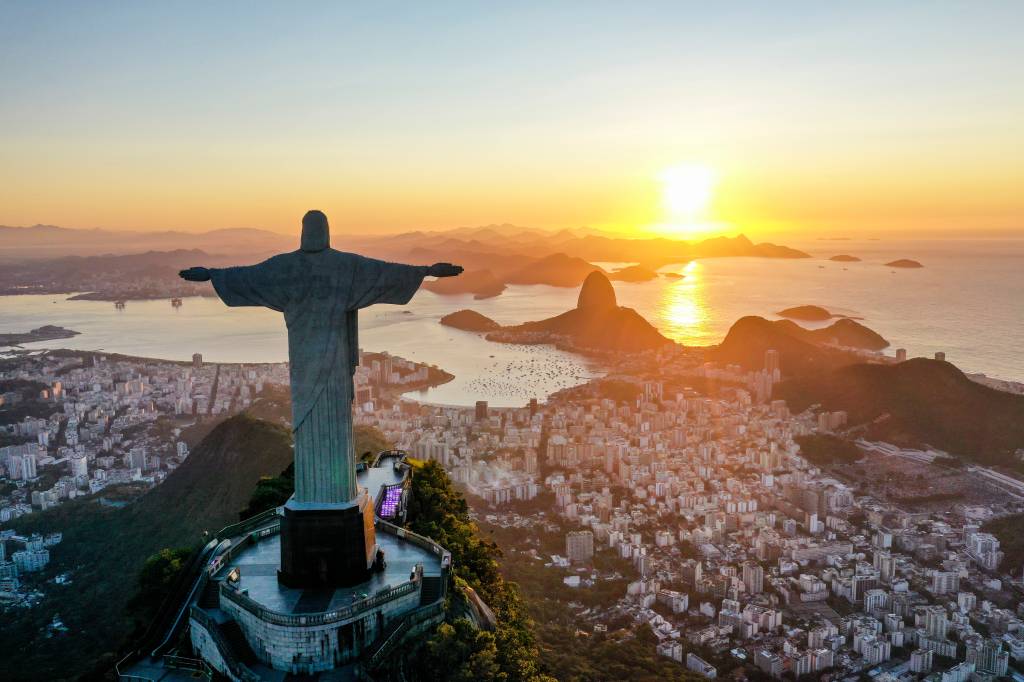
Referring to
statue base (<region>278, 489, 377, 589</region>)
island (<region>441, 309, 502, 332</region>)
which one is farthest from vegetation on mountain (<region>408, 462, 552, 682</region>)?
island (<region>441, 309, 502, 332</region>)

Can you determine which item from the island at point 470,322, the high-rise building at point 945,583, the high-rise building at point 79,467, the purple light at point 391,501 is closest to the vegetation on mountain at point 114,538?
the high-rise building at point 79,467

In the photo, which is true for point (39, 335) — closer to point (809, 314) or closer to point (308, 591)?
point (308, 591)

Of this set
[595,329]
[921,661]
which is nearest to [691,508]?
[921,661]

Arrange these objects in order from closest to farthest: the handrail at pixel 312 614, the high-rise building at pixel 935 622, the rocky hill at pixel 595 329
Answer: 1. the handrail at pixel 312 614
2. the high-rise building at pixel 935 622
3. the rocky hill at pixel 595 329

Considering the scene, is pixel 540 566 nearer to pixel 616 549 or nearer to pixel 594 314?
pixel 616 549

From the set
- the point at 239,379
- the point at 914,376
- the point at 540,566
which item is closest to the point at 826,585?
the point at 540,566

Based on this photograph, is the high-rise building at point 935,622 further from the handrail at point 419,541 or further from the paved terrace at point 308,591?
the paved terrace at point 308,591
